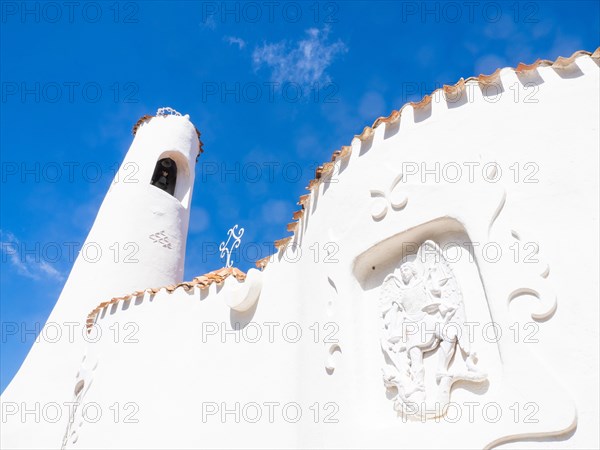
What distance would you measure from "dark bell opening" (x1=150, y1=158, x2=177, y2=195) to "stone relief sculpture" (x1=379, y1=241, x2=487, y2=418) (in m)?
10.1

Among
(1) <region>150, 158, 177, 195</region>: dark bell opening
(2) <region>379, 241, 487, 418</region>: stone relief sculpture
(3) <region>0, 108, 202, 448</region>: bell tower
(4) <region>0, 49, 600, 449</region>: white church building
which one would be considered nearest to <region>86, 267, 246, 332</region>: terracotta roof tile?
(4) <region>0, 49, 600, 449</region>: white church building

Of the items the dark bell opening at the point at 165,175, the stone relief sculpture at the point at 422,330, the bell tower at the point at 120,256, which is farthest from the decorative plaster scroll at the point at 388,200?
the dark bell opening at the point at 165,175

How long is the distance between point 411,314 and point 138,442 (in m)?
4.22

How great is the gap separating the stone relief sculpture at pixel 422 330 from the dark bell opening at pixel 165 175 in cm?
1013

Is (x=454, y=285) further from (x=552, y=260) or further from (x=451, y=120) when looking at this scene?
(x=451, y=120)

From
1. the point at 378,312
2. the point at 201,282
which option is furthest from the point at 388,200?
the point at 201,282

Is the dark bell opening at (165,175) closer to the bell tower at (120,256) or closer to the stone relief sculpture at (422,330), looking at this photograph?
the bell tower at (120,256)

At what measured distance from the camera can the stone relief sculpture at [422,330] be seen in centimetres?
374

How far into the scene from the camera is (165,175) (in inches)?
535

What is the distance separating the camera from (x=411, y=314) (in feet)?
Result: 13.6

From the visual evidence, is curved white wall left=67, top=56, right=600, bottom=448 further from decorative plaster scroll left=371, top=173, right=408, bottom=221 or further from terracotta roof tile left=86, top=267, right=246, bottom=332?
terracotta roof tile left=86, top=267, right=246, bottom=332

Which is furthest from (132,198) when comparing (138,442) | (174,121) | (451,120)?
(451,120)

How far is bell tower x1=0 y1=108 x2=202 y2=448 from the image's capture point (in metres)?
9.16

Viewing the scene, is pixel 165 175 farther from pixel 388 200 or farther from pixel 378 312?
pixel 378 312
